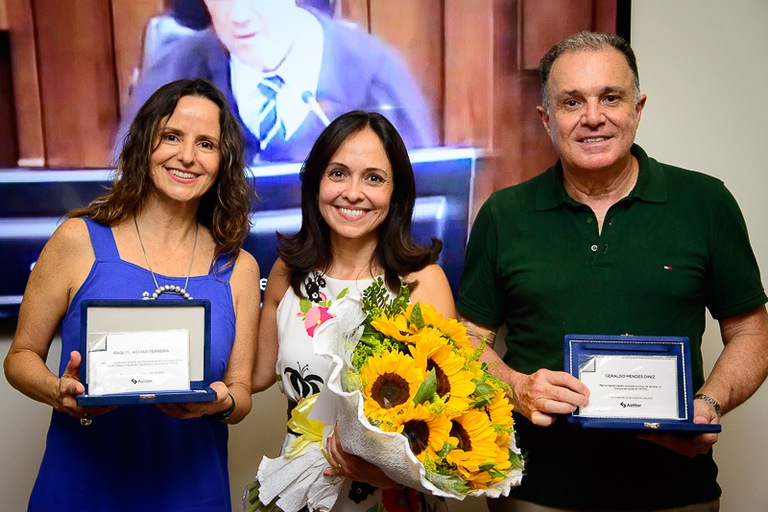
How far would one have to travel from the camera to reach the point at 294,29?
7.18ft

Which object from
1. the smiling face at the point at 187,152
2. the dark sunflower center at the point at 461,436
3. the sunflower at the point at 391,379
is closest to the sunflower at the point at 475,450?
the dark sunflower center at the point at 461,436

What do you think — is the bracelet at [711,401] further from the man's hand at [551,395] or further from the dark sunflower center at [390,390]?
the dark sunflower center at [390,390]

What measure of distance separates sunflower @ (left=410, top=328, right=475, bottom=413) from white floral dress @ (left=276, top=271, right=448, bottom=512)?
366 millimetres

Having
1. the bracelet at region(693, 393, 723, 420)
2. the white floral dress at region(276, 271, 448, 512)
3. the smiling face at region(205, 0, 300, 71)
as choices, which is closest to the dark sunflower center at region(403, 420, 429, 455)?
the white floral dress at region(276, 271, 448, 512)

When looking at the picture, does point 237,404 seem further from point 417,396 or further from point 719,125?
point 719,125

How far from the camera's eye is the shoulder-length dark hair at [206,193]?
5.34 feet

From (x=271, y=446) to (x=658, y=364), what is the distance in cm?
138

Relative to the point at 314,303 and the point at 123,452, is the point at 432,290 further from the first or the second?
the point at 123,452

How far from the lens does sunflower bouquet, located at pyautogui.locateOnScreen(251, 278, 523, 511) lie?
3.84 ft

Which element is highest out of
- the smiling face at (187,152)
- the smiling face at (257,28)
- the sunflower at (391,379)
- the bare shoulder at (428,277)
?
the smiling face at (257,28)

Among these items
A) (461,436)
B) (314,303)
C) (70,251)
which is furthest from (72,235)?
(461,436)

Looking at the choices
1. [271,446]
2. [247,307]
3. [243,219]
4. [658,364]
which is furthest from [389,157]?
[271,446]

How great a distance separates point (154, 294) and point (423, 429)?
0.73 meters

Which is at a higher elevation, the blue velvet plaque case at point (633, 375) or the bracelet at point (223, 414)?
the blue velvet plaque case at point (633, 375)
